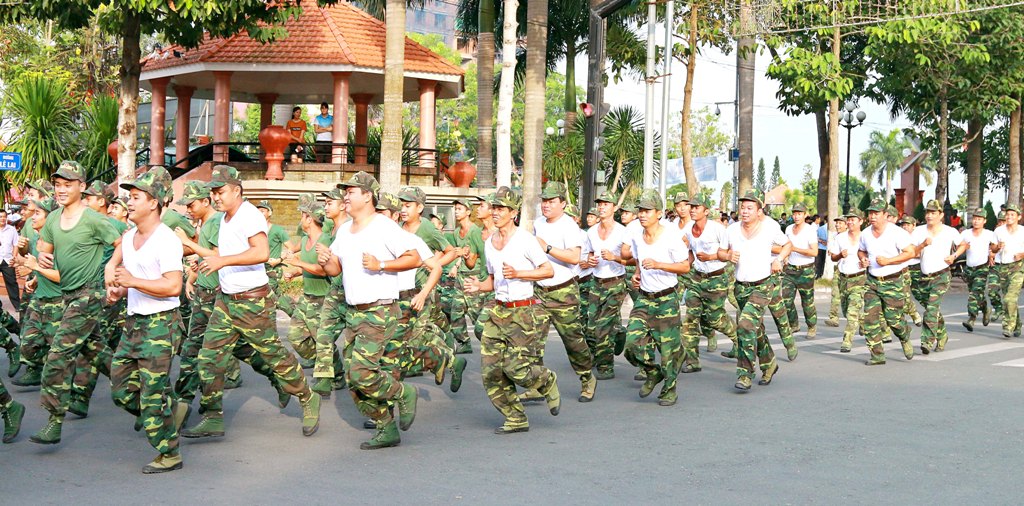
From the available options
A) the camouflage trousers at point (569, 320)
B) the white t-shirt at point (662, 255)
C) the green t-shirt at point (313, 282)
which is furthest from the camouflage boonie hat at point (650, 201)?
the green t-shirt at point (313, 282)

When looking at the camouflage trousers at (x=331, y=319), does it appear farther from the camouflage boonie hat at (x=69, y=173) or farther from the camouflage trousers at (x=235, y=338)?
the camouflage boonie hat at (x=69, y=173)

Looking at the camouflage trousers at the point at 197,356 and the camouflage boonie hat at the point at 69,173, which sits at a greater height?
the camouflage boonie hat at the point at 69,173

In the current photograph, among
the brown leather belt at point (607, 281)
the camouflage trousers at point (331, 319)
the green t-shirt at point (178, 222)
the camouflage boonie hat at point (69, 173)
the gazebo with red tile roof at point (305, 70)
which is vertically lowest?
the camouflage trousers at point (331, 319)

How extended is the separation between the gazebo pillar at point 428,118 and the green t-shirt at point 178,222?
16700mm

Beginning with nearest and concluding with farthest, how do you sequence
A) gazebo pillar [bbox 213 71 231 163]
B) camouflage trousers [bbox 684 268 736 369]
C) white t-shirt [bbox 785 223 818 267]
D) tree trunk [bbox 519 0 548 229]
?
1. camouflage trousers [bbox 684 268 736 369]
2. white t-shirt [bbox 785 223 818 267]
3. tree trunk [bbox 519 0 548 229]
4. gazebo pillar [bbox 213 71 231 163]

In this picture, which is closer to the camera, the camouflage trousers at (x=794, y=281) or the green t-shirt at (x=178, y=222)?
the green t-shirt at (x=178, y=222)

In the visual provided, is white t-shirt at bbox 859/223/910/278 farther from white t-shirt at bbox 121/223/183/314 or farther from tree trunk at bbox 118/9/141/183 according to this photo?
tree trunk at bbox 118/9/141/183

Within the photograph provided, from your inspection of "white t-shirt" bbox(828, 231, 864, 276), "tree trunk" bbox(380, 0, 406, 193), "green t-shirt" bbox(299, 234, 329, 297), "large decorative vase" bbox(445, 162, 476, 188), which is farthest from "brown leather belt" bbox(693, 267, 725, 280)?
"large decorative vase" bbox(445, 162, 476, 188)

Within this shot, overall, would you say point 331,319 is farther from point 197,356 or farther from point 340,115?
point 340,115

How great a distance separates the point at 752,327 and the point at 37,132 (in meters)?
20.9

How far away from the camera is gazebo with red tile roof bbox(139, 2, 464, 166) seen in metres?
25.5

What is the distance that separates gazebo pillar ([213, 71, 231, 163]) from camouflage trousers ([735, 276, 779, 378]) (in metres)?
17.1

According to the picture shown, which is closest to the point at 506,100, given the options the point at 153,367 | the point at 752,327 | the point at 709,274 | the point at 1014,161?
the point at 709,274

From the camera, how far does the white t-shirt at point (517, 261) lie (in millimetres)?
9039
